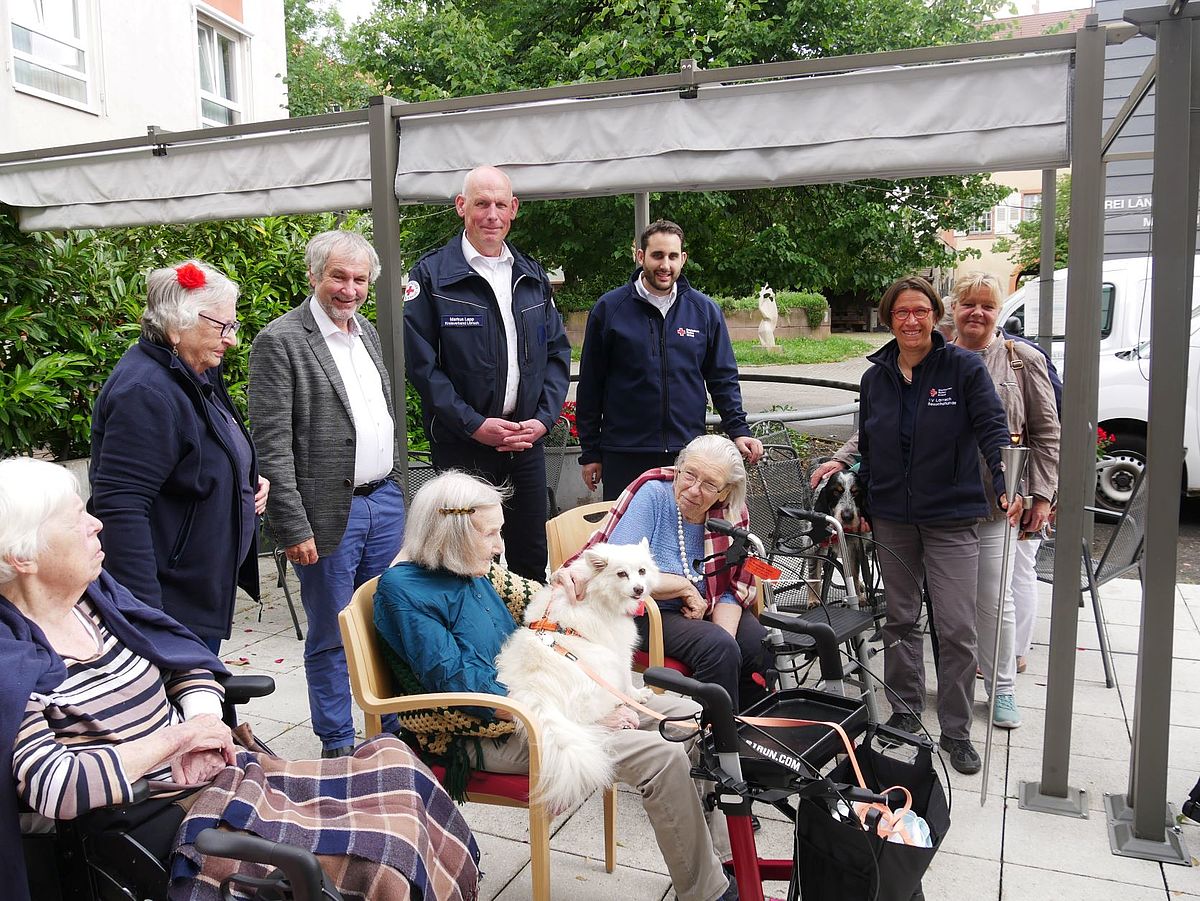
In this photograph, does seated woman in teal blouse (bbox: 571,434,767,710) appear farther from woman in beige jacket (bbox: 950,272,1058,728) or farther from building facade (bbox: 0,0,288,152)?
building facade (bbox: 0,0,288,152)

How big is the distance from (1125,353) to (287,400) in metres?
7.08

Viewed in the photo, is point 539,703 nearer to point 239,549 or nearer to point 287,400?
point 239,549

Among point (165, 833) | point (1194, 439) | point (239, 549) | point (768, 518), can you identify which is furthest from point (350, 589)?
point (1194, 439)

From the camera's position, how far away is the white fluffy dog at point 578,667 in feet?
7.97

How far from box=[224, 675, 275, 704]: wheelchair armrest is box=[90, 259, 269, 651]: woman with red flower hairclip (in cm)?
44

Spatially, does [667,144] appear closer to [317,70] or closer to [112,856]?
[112,856]

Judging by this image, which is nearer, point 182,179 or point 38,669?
point 38,669

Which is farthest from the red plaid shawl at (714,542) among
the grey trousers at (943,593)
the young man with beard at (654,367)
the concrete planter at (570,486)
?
the concrete planter at (570,486)

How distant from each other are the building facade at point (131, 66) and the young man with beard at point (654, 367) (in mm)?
9212

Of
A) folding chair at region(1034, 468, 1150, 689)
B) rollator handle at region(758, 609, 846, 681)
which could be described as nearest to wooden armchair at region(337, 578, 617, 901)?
rollator handle at region(758, 609, 846, 681)

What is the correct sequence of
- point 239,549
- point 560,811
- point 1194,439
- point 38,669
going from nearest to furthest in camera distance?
point 38,669 → point 560,811 → point 239,549 → point 1194,439

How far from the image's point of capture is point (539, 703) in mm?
2561

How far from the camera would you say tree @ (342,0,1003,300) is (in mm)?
9977

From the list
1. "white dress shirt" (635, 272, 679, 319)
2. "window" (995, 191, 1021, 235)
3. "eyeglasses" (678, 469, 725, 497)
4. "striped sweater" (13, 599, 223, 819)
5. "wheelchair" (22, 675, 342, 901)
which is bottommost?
"wheelchair" (22, 675, 342, 901)
